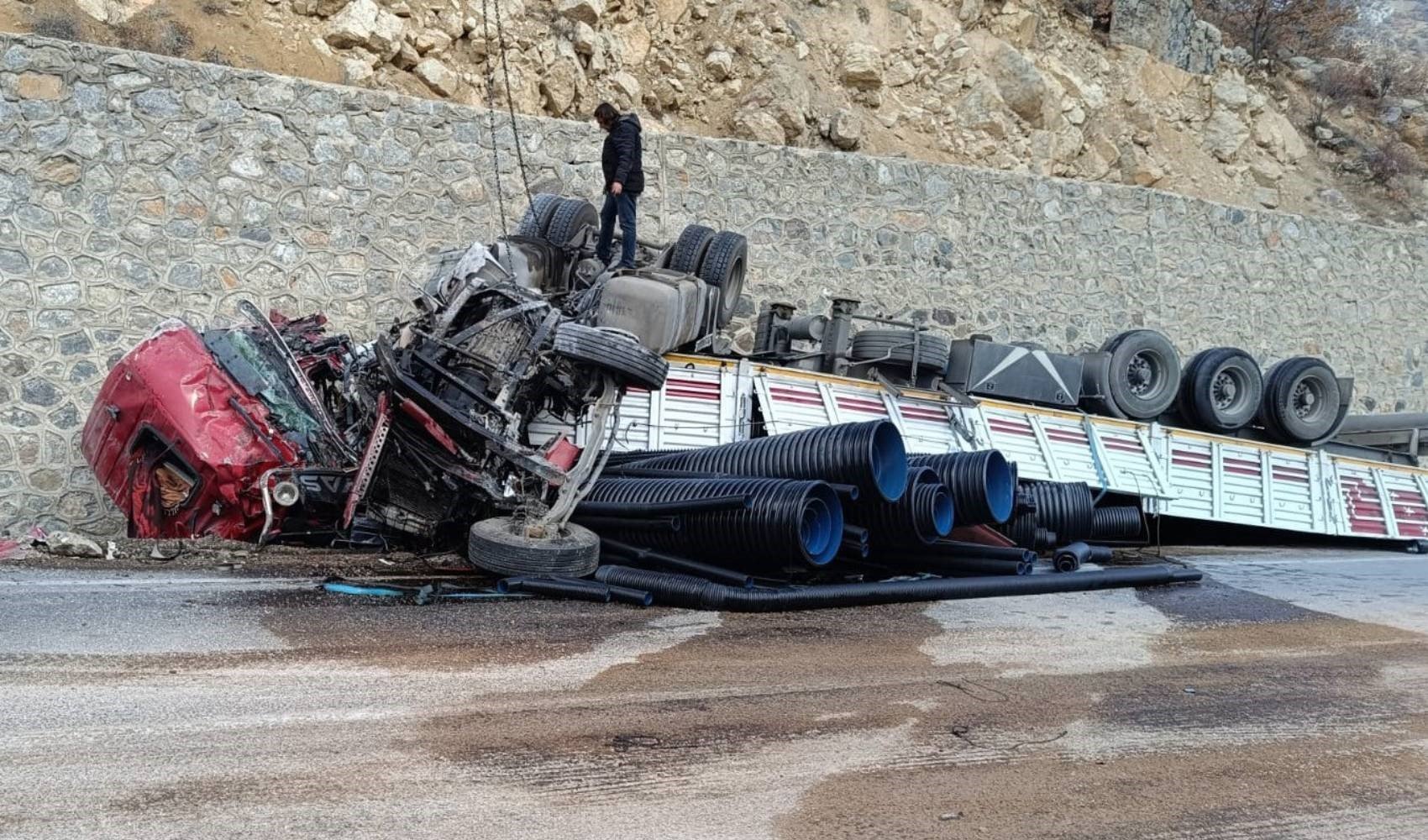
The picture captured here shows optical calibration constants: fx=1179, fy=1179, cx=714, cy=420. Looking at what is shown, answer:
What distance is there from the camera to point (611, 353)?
7.59 meters

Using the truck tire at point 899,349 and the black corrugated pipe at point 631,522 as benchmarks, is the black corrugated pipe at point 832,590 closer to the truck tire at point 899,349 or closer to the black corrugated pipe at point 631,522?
the black corrugated pipe at point 631,522

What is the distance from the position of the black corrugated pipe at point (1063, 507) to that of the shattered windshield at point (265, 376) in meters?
6.10

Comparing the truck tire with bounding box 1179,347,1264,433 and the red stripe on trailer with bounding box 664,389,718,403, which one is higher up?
the truck tire with bounding box 1179,347,1264,433

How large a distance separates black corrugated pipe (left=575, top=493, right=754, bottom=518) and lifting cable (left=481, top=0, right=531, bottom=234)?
4.53m

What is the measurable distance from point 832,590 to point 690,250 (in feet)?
14.4

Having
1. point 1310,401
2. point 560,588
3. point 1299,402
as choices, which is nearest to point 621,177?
point 560,588

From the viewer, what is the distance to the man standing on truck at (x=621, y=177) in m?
11.1

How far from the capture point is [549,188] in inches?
500

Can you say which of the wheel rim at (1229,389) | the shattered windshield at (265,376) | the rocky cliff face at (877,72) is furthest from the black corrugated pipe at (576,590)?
the wheel rim at (1229,389)

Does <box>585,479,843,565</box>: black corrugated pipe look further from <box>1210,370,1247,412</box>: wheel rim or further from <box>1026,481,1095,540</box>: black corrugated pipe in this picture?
<box>1210,370,1247,412</box>: wheel rim

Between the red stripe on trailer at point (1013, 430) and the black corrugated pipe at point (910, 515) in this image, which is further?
the red stripe on trailer at point (1013, 430)

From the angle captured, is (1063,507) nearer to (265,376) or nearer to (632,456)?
(632,456)

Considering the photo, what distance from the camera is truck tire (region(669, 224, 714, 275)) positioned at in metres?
10.9

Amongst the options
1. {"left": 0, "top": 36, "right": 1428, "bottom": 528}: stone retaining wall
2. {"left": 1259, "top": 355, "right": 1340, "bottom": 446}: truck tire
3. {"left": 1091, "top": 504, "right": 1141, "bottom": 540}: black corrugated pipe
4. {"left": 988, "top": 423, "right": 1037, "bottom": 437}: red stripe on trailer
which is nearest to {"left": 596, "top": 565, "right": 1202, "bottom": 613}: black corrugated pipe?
{"left": 1091, "top": 504, "right": 1141, "bottom": 540}: black corrugated pipe
